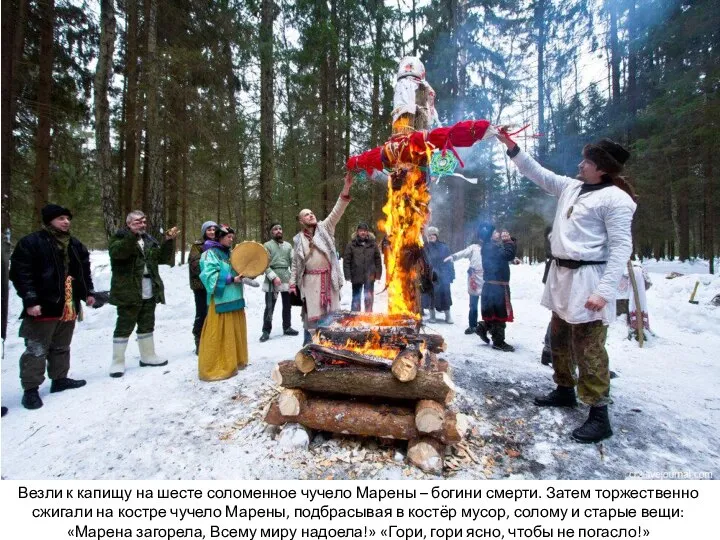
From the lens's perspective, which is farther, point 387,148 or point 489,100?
point 489,100

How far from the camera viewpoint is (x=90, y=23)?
9.73 metres

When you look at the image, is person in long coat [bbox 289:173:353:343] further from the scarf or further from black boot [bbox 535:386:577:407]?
black boot [bbox 535:386:577:407]

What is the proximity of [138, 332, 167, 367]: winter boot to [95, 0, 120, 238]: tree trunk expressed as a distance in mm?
5823

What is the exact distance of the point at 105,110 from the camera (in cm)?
883

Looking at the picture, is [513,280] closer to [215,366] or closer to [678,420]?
[678,420]

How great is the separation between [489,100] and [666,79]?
19.5ft

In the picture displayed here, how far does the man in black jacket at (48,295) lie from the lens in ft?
12.5

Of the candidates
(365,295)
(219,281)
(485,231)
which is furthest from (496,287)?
(219,281)

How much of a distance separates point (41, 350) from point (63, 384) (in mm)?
584

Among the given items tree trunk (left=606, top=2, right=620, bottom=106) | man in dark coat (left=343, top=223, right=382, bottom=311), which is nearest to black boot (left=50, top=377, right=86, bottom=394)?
man in dark coat (left=343, top=223, right=382, bottom=311)

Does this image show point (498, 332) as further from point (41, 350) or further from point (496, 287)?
point (41, 350)

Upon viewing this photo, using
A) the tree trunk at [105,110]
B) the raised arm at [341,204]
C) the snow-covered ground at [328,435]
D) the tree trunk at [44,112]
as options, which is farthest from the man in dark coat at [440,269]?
the tree trunk at [44,112]

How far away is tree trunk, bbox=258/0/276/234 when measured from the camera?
32.9 feet
